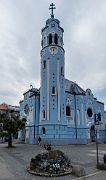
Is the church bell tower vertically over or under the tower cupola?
under

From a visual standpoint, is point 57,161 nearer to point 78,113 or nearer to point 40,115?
point 40,115

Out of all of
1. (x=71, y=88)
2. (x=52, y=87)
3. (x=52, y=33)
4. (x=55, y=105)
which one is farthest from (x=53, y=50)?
(x=55, y=105)

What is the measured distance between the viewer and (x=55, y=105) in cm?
3275

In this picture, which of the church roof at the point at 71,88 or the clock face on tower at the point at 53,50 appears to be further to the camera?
the church roof at the point at 71,88

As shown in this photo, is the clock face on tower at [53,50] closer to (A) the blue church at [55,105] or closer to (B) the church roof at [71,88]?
(A) the blue church at [55,105]

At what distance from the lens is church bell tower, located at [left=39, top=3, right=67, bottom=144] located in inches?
1251

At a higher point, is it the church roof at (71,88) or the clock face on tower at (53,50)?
the clock face on tower at (53,50)

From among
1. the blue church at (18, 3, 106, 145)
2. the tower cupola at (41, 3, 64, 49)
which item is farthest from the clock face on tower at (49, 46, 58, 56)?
the tower cupola at (41, 3, 64, 49)

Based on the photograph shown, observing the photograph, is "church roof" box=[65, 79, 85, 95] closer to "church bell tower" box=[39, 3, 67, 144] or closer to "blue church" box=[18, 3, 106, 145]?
"blue church" box=[18, 3, 106, 145]

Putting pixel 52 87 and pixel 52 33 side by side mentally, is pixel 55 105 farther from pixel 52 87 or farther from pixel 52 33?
pixel 52 33

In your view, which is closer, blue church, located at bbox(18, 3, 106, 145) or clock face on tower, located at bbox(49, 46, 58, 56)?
blue church, located at bbox(18, 3, 106, 145)

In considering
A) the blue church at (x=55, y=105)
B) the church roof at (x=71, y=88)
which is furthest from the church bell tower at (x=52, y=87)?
the church roof at (x=71, y=88)

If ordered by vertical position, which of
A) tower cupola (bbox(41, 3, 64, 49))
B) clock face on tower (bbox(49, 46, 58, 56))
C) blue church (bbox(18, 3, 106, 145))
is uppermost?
tower cupola (bbox(41, 3, 64, 49))

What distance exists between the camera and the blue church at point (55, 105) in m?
32.2
